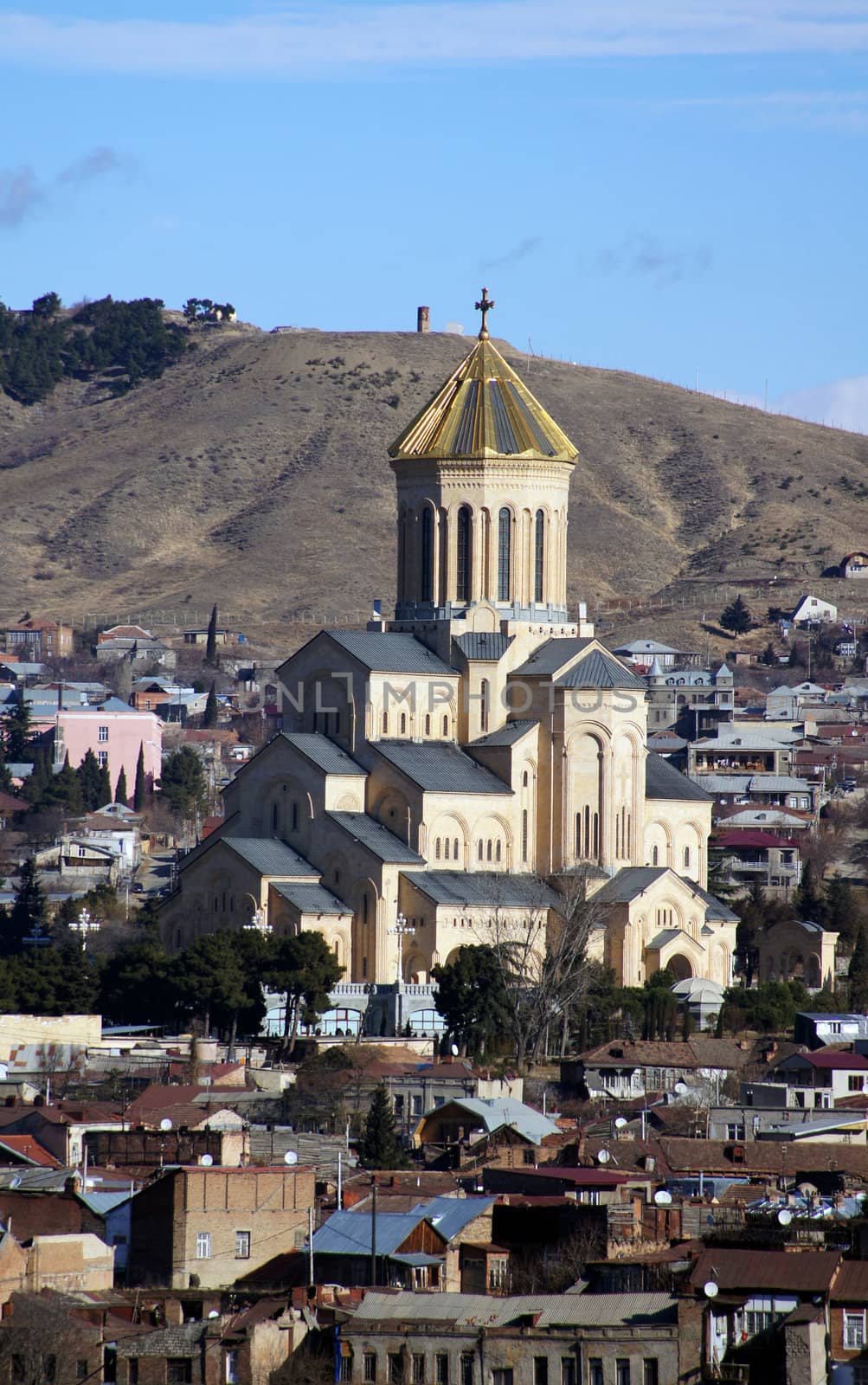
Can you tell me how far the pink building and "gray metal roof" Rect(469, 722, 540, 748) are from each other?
4144 cm

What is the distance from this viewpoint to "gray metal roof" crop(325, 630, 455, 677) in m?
71.9

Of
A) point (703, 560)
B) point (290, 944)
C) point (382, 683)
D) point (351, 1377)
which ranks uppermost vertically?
point (703, 560)

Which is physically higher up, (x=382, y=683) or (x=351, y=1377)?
(x=382, y=683)

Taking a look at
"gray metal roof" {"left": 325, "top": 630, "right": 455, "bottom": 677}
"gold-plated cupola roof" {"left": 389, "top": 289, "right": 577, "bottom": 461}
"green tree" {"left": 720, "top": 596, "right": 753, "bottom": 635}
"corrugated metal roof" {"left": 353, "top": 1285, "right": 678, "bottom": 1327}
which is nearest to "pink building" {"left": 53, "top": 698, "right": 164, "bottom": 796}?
"green tree" {"left": 720, "top": 596, "right": 753, "bottom": 635}

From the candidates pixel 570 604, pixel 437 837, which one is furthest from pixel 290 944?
pixel 570 604

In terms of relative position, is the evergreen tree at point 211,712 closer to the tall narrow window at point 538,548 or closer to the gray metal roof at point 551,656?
the tall narrow window at point 538,548

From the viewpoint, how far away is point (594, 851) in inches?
2820

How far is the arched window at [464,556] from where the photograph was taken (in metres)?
73.2

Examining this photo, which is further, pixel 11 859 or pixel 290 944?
pixel 11 859

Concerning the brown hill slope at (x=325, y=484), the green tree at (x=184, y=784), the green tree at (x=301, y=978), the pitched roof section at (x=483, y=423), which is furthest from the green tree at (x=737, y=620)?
the green tree at (x=301, y=978)

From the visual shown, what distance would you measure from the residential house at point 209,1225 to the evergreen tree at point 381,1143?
6.27 metres

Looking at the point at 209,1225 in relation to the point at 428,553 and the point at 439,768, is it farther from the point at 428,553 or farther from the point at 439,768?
the point at 428,553

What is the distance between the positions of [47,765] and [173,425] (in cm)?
7338

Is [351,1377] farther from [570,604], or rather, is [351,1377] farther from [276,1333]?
[570,604]
